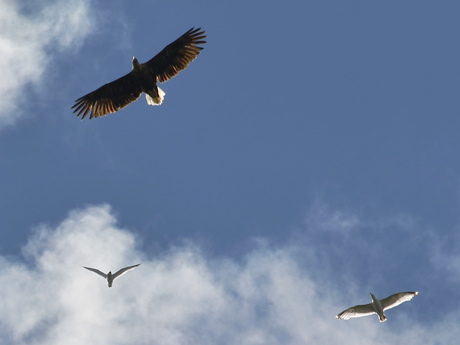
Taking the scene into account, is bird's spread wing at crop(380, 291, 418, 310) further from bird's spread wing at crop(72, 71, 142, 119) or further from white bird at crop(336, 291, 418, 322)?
bird's spread wing at crop(72, 71, 142, 119)

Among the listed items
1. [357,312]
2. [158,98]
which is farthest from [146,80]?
[357,312]

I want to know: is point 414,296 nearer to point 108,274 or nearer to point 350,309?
point 350,309

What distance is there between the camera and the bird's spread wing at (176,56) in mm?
55344

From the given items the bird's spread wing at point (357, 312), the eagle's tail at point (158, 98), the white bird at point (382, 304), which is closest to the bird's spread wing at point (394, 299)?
the white bird at point (382, 304)

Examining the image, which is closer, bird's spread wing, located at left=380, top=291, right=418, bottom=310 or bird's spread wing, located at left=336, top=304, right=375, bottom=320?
bird's spread wing, located at left=380, top=291, right=418, bottom=310

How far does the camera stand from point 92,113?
56906 millimetres

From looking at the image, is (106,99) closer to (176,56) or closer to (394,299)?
(176,56)

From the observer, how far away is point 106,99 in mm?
56906

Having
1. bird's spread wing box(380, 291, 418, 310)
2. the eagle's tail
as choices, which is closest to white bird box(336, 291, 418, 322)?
bird's spread wing box(380, 291, 418, 310)

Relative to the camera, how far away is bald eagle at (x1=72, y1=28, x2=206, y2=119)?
5544cm

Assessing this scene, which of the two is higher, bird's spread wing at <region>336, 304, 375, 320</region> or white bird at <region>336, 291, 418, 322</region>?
bird's spread wing at <region>336, 304, 375, 320</region>

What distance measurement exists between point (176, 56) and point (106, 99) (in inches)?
152

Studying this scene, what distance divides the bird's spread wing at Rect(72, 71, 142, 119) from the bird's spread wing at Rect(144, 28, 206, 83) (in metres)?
1.58

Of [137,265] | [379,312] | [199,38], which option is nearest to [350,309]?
[379,312]
